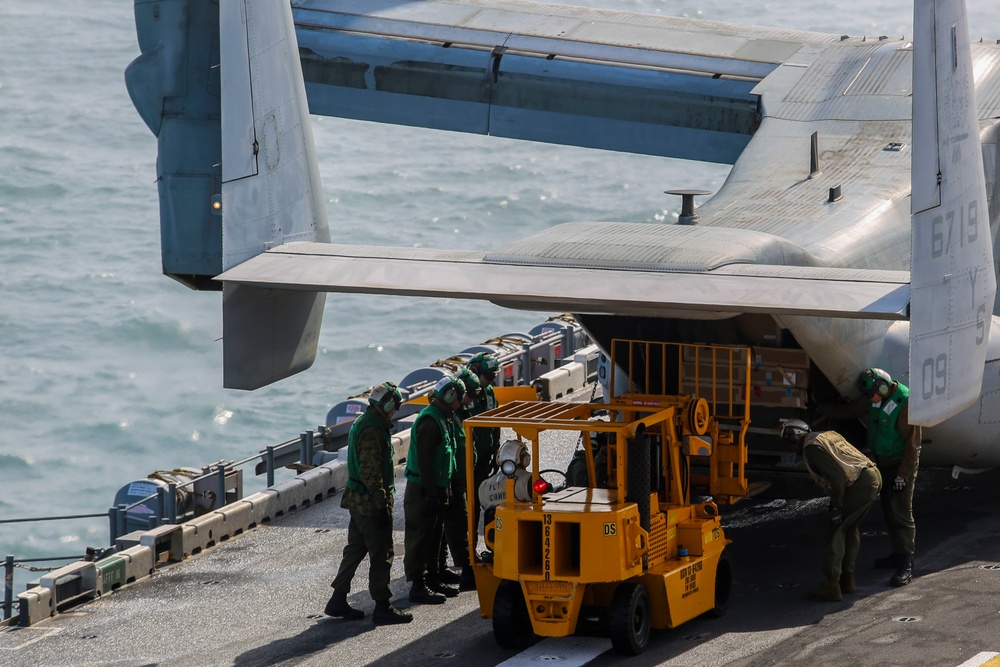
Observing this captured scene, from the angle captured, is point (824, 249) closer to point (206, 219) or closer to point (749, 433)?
point (749, 433)

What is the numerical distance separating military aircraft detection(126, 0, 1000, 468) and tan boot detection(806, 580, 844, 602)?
6.55 feet

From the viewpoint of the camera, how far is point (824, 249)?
14.1 m

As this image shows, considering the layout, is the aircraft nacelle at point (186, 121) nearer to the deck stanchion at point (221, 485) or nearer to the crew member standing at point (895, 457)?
the deck stanchion at point (221, 485)

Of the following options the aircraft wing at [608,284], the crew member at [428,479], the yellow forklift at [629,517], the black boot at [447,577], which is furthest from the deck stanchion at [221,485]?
the yellow forklift at [629,517]

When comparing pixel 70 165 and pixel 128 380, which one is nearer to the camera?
pixel 128 380

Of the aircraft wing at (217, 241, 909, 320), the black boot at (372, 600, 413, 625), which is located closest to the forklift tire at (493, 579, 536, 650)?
the black boot at (372, 600, 413, 625)

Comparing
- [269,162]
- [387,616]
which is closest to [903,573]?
[387,616]

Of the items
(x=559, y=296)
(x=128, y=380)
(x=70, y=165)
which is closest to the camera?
(x=559, y=296)

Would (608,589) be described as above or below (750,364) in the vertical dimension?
below

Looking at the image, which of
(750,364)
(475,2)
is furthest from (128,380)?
(750,364)

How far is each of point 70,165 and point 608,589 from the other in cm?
4421

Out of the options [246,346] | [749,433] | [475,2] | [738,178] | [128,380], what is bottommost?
[128,380]

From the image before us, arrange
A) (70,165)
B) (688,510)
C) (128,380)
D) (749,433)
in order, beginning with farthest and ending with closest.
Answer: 1. (70,165)
2. (128,380)
3. (749,433)
4. (688,510)

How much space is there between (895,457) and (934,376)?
2.21 m
